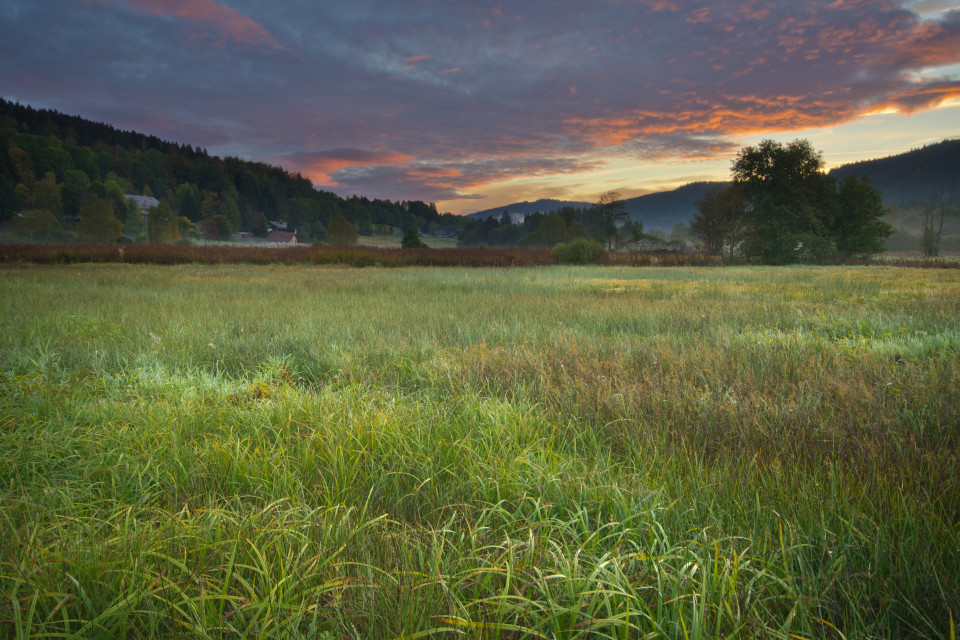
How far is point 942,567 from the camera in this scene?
156 centimetres

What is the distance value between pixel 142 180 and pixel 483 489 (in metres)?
166

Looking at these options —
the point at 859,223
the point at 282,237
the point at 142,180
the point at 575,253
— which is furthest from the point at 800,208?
the point at 142,180

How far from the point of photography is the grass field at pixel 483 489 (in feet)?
4.53

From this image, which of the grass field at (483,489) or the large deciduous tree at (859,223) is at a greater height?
the large deciduous tree at (859,223)

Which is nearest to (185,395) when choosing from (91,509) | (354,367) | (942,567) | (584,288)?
(354,367)

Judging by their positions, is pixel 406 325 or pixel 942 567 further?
pixel 406 325

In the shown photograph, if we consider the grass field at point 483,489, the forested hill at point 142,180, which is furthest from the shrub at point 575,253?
the forested hill at point 142,180

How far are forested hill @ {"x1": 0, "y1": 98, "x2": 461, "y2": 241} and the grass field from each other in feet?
394

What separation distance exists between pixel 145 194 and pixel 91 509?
160m

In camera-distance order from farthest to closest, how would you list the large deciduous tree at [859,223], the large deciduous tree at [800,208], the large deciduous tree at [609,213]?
the large deciduous tree at [609,213], the large deciduous tree at [859,223], the large deciduous tree at [800,208]

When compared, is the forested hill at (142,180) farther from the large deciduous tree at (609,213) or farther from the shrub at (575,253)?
the shrub at (575,253)

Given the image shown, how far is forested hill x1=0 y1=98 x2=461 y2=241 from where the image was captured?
98.3m

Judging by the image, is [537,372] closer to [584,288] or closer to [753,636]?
[753,636]

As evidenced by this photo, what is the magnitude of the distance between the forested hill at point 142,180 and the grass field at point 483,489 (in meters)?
120
